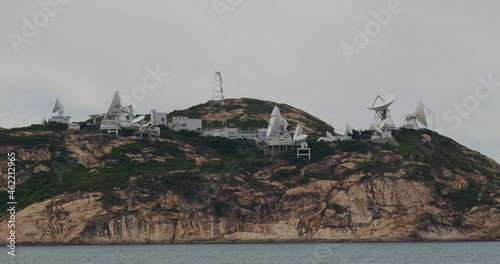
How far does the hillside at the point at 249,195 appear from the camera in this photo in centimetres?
11006

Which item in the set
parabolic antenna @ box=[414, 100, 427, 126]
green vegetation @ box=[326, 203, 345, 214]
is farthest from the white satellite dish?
green vegetation @ box=[326, 203, 345, 214]

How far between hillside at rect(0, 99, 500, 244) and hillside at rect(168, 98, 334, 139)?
41.3m

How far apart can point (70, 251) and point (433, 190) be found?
5586 cm

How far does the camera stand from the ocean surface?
87294mm

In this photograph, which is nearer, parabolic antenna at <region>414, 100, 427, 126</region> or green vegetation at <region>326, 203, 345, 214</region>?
green vegetation at <region>326, 203, 345, 214</region>

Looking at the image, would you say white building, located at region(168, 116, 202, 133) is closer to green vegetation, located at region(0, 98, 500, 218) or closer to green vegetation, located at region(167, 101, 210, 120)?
green vegetation, located at region(0, 98, 500, 218)

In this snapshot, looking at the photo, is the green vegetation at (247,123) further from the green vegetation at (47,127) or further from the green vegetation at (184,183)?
the green vegetation at (184,183)

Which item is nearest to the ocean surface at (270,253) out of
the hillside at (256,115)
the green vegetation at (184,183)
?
the green vegetation at (184,183)

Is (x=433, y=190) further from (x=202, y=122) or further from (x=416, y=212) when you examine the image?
(x=202, y=122)

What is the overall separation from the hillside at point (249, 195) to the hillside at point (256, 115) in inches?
1626

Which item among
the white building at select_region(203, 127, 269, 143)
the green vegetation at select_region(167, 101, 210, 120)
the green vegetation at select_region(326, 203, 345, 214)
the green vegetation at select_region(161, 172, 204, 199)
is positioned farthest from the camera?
the green vegetation at select_region(167, 101, 210, 120)

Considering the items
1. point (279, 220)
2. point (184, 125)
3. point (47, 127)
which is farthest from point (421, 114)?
point (47, 127)

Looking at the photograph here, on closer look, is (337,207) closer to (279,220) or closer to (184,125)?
(279,220)

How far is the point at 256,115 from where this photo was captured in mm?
184375
